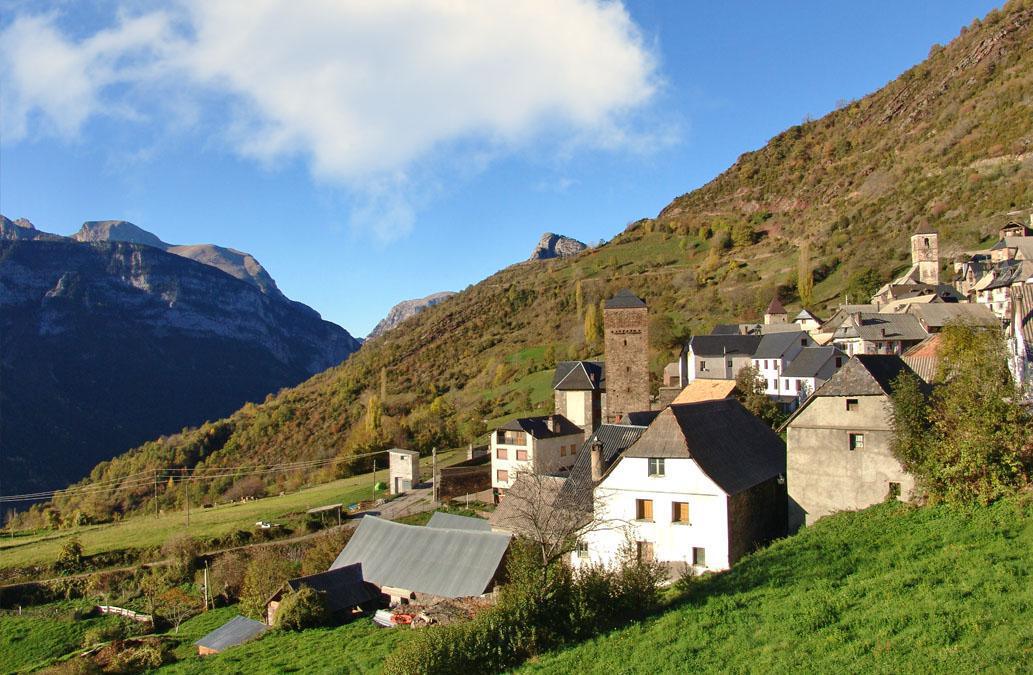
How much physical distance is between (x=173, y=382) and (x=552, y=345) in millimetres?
132706

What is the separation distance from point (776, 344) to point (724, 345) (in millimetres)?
4986

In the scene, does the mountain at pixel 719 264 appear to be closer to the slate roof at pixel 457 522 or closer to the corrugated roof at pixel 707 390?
the corrugated roof at pixel 707 390

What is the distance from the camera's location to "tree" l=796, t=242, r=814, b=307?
8625cm

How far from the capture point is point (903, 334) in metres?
53.8

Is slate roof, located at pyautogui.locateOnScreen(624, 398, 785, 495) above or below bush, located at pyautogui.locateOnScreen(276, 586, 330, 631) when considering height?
above

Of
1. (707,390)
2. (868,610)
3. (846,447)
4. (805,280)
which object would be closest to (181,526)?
(707,390)

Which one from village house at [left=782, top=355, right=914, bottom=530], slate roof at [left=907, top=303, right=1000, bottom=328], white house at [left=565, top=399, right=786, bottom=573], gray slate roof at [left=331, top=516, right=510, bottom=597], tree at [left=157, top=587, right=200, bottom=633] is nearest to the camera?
village house at [left=782, top=355, right=914, bottom=530]

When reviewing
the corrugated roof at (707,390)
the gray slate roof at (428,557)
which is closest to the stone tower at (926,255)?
the corrugated roof at (707,390)

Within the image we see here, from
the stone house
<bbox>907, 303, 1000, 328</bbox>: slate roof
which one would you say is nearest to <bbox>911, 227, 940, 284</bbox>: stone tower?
<bbox>907, 303, 1000, 328</bbox>: slate roof

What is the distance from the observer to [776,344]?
2226 inches

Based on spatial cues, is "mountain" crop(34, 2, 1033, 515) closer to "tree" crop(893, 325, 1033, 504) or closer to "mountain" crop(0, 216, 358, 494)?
"mountain" crop(0, 216, 358, 494)

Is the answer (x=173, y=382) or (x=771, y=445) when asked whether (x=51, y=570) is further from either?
(x=173, y=382)

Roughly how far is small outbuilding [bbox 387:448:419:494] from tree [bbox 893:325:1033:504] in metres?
37.8

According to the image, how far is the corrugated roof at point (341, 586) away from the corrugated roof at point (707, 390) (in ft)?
82.7
